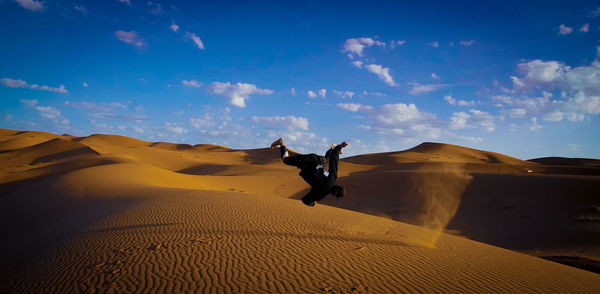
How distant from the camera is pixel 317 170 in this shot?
6.23 m

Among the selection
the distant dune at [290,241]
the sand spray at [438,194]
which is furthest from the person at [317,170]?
the sand spray at [438,194]

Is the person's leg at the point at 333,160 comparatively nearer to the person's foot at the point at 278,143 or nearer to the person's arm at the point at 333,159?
the person's arm at the point at 333,159

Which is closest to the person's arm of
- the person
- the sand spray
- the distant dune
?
the person

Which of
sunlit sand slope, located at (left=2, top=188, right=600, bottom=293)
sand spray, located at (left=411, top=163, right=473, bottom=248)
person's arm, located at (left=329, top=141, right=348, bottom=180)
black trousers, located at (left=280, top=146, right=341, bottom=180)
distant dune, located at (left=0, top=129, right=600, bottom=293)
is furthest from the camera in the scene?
sand spray, located at (left=411, top=163, right=473, bottom=248)

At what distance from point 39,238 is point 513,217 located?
22.6 metres

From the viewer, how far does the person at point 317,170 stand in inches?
245

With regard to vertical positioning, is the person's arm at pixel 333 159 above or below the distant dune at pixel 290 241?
above

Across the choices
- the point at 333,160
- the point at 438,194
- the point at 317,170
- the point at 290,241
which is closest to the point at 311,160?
the point at 317,170

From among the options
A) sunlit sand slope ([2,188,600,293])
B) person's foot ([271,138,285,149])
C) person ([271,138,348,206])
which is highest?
person's foot ([271,138,285,149])

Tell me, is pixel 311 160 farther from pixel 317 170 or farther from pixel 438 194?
pixel 438 194

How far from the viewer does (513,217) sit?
16.6 meters

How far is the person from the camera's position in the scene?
20.5ft

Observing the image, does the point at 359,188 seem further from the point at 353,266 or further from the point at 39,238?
the point at 39,238

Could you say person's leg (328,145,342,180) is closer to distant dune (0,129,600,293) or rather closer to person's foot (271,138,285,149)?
person's foot (271,138,285,149)
